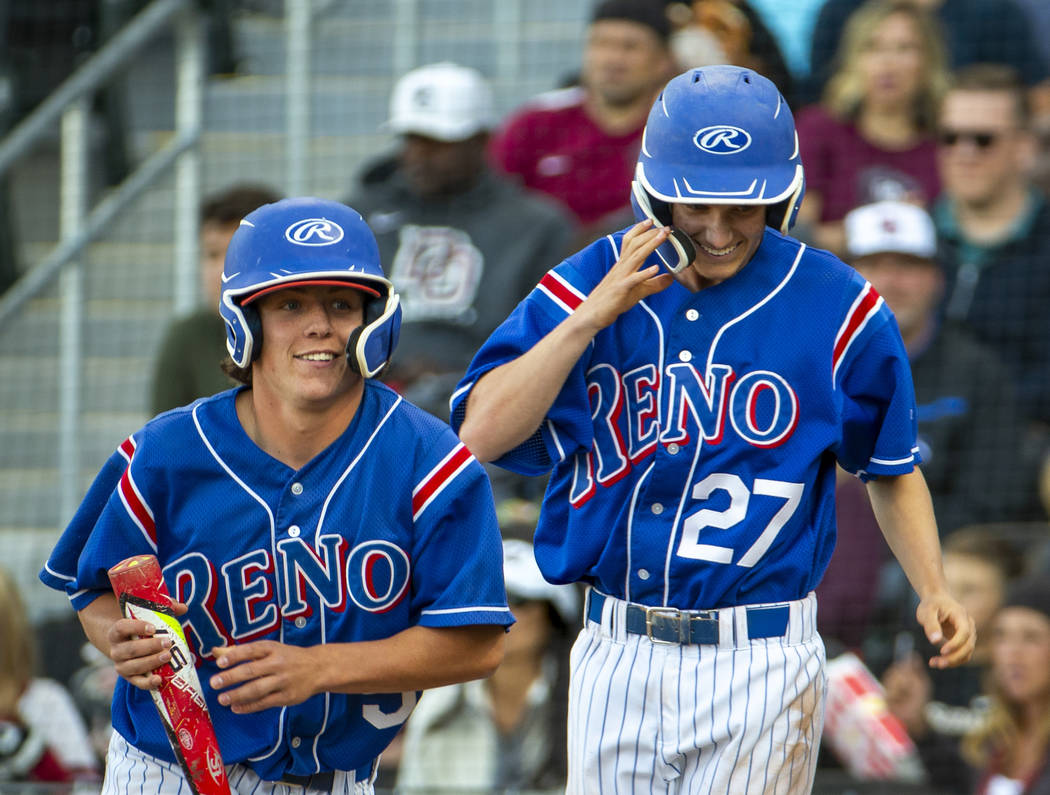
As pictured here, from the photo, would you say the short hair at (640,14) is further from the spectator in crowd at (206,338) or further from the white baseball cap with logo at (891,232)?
the spectator in crowd at (206,338)

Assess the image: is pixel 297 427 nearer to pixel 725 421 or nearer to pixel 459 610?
pixel 459 610

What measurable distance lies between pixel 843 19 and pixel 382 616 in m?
4.77

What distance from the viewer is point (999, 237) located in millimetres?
6172

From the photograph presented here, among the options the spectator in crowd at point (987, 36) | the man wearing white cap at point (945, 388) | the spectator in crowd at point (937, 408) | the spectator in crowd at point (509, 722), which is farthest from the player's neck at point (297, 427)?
the spectator in crowd at point (987, 36)

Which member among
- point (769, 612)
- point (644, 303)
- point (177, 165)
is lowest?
point (769, 612)

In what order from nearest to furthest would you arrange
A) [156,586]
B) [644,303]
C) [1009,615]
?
1. [156,586]
2. [644,303]
3. [1009,615]

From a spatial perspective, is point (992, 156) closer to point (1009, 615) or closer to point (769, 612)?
point (1009, 615)

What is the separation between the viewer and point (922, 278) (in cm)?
580

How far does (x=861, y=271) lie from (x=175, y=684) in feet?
12.3

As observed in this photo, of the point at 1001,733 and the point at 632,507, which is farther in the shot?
the point at 1001,733

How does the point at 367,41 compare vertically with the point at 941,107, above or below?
above

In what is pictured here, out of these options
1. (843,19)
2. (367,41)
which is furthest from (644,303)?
(367,41)

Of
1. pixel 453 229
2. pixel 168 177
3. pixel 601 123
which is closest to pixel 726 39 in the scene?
pixel 601 123

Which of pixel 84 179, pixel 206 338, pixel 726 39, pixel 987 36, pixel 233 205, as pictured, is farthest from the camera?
pixel 84 179
